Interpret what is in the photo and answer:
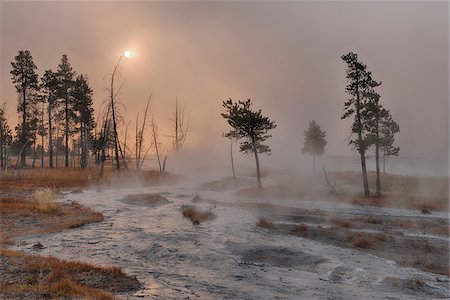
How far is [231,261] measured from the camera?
51.0 feet

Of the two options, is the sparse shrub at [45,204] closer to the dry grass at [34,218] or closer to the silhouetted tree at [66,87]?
the dry grass at [34,218]

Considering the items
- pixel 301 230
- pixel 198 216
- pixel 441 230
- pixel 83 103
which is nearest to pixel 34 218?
pixel 198 216

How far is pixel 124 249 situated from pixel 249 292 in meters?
7.78

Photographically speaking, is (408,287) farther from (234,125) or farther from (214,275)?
(234,125)

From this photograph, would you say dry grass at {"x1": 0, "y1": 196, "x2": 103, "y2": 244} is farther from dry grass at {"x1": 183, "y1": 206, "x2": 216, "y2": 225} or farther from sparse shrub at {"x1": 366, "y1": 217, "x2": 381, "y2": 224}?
sparse shrub at {"x1": 366, "y1": 217, "x2": 381, "y2": 224}

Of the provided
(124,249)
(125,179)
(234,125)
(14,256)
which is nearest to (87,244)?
(124,249)

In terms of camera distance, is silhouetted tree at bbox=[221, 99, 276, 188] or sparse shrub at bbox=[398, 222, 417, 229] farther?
silhouetted tree at bbox=[221, 99, 276, 188]

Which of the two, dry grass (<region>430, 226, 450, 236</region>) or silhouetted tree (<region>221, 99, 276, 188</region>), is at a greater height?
silhouetted tree (<region>221, 99, 276, 188</region>)

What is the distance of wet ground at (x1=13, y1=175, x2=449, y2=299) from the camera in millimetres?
11953

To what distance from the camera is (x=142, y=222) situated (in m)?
24.0

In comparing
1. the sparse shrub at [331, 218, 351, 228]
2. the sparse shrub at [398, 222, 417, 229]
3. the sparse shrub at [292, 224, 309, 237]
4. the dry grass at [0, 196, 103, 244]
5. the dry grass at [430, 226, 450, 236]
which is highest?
the dry grass at [0, 196, 103, 244]

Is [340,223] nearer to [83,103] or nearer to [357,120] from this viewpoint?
[357,120]

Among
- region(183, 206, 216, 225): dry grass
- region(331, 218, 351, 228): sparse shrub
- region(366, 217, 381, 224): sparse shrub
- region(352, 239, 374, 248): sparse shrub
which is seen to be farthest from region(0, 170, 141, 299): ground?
region(366, 217, 381, 224): sparse shrub

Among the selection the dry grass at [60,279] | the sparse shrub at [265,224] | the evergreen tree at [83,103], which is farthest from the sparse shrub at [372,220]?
the evergreen tree at [83,103]
